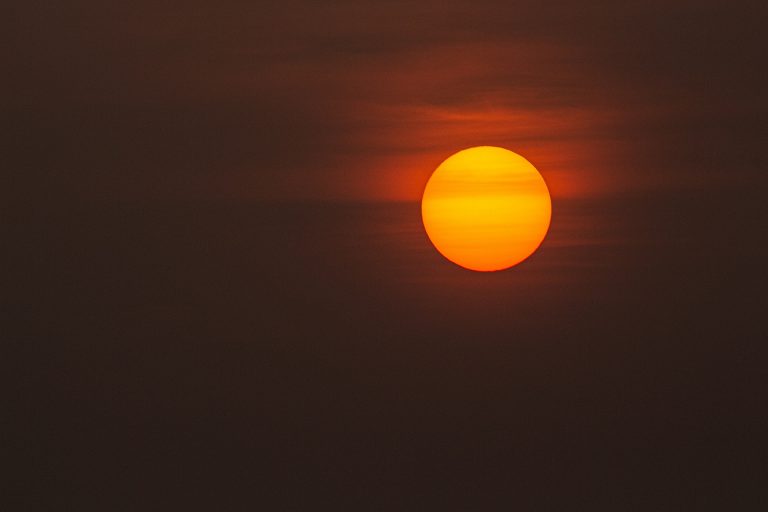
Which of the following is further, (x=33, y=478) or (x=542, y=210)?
(x=33, y=478)

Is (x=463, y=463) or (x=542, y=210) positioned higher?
(x=542, y=210)

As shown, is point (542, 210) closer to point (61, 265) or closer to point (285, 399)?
point (285, 399)

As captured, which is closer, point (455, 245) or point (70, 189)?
point (455, 245)

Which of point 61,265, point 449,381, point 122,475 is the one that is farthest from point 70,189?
point 449,381

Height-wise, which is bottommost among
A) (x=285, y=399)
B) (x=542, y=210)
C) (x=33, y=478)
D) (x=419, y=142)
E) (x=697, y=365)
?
(x=33, y=478)

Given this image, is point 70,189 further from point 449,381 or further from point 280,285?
point 449,381

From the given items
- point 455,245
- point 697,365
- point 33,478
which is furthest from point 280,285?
point 697,365
